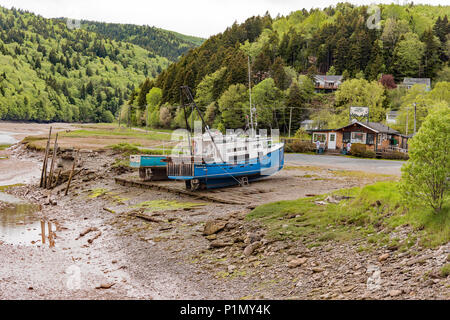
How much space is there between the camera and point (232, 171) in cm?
2819

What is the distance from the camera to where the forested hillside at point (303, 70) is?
311 ft

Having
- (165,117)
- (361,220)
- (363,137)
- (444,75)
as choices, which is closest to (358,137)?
(363,137)

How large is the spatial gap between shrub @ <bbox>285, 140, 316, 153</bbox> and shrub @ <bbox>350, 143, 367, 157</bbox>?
6343 millimetres

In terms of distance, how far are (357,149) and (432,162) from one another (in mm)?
46004

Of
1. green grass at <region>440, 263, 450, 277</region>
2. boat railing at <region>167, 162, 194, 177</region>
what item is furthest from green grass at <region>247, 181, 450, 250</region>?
boat railing at <region>167, 162, 194, 177</region>

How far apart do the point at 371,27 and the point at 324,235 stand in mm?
167573

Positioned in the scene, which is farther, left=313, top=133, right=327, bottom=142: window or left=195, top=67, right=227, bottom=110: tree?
left=195, top=67, right=227, bottom=110: tree

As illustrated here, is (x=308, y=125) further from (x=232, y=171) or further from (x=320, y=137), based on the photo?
(x=232, y=171)

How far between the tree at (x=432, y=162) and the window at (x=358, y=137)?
164 feet

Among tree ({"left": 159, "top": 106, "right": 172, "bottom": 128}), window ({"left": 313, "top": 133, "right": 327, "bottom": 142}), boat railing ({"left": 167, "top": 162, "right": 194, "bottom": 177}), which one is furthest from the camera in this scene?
tree ({"left": 159, "top": 106, "right": 172, "bottom": 128})

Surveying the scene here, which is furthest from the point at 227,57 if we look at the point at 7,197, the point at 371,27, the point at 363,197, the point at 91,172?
the point at 363,197

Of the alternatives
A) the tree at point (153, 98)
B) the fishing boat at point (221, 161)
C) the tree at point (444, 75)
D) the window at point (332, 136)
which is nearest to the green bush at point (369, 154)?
the window at point (332, 136)

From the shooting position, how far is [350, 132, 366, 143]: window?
5931cm

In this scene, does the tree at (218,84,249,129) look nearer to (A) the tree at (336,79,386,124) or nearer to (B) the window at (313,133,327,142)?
(A) the tree at (336,79,386,124)
